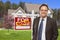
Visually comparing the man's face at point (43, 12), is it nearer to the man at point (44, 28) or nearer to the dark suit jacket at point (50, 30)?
the man at point (44, 28)

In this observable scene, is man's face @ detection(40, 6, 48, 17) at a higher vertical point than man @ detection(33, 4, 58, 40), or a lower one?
higher

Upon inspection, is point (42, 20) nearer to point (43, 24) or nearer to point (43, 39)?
point (43, 24)

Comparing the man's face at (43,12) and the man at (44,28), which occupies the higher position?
the man's face at (43,12)

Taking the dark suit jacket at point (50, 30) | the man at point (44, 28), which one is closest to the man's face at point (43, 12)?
the man at point (44, 28)

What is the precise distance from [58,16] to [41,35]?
217 feet

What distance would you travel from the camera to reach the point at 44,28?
4707 mm

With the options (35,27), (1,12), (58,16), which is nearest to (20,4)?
(1,12)

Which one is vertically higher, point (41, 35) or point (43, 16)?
point (43, 16)

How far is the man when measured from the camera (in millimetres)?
4684

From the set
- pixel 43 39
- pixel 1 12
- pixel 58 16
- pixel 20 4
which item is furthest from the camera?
pixel 20 4

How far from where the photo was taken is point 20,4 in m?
96.8

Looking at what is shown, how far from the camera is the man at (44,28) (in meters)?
4.68

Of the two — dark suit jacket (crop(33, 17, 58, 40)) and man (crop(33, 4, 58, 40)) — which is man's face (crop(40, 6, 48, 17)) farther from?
dark suit jacket (crop(33, 17, 58, 40))

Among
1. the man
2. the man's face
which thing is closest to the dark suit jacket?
the man
